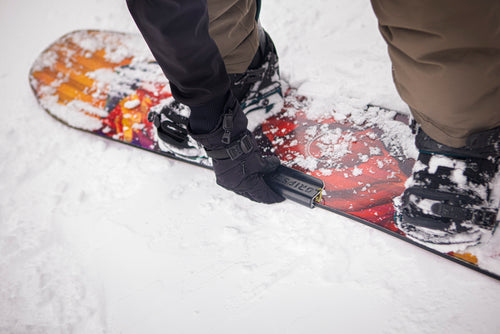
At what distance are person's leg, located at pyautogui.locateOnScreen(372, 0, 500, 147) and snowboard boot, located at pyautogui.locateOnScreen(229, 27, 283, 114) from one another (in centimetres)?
71

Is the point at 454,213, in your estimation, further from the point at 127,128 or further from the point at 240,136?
the point at 127,128

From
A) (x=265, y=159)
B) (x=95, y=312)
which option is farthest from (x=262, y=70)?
(x=95, y=312)

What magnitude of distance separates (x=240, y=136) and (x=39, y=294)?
3.66 feet

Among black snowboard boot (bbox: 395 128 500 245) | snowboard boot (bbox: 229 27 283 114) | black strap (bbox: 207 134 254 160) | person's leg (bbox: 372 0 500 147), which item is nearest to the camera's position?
person's leg (bbox: 372 0 500 147)

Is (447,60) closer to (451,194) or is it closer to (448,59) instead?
(448,59)

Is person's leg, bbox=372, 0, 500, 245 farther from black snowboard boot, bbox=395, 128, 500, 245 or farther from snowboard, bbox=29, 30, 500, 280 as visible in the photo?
snowboard, bbox=29, 30, 500, 280

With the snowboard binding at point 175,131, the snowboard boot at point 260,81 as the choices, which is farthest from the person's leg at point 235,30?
the snowboard binding at point 175,131

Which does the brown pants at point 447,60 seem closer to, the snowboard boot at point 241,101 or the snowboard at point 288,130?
the snowboard at point 288,130

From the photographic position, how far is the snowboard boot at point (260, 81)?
136 centimetres

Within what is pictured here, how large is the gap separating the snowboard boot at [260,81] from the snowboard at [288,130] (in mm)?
12

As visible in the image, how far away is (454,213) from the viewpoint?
836 mm

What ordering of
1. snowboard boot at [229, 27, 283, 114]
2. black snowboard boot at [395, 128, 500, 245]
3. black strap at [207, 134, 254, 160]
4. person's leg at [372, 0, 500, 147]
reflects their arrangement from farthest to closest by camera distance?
snowboard boot at [229, 27, 283, 114]
black strap at [207, 134, 254, 160]
black snowboard boot at [395, 128, 500, 245]
person's leg at [372, 0, 500, 147]

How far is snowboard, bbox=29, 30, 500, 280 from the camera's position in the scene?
3.59ft

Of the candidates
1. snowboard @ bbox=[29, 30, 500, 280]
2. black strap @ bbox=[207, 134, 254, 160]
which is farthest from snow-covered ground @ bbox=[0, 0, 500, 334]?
black strap @ bbox=[207, 134, 254, 160]
